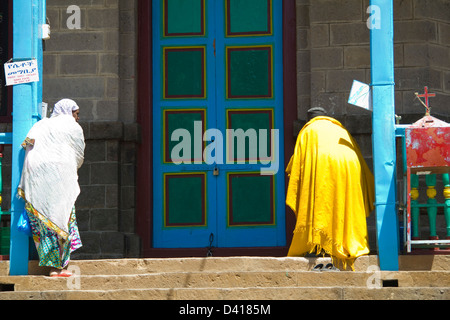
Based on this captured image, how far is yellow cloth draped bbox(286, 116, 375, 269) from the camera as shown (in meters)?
8.18

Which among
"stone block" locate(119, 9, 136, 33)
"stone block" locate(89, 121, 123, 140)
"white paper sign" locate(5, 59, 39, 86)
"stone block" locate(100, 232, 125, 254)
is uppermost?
"stone block" locate(119, 9, 136, 33)

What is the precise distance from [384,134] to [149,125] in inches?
132

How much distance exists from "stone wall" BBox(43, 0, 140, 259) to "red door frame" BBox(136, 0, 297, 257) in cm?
13

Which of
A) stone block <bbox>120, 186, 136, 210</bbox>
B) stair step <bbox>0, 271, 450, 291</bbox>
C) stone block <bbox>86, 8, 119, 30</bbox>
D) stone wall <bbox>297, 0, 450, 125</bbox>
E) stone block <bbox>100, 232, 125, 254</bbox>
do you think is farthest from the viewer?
stone block <bbox>86, 8, 119, 30</bbox>

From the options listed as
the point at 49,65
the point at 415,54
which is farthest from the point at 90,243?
the point at 415,54

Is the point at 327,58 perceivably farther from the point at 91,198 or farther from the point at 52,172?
the point at 52,172

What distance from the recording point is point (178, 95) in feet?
35.2

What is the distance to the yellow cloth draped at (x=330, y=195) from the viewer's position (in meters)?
8.18

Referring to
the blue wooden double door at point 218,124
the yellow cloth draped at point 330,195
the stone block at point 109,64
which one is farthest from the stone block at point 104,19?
the yellow cloth draped at point 330,195

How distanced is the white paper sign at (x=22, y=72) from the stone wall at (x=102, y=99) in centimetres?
208

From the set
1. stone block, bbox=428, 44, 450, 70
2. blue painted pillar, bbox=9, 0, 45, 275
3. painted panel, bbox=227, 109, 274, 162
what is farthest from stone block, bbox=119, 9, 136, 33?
stone block, bbox=428, 44, 450, 70

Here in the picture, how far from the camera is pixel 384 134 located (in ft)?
26.3

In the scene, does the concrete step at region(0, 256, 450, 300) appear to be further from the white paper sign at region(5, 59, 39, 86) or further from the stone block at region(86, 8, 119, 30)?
the stone block at region(86, 8, 119, 30)

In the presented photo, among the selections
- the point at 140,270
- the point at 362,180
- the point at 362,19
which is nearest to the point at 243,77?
the point at 362,19
